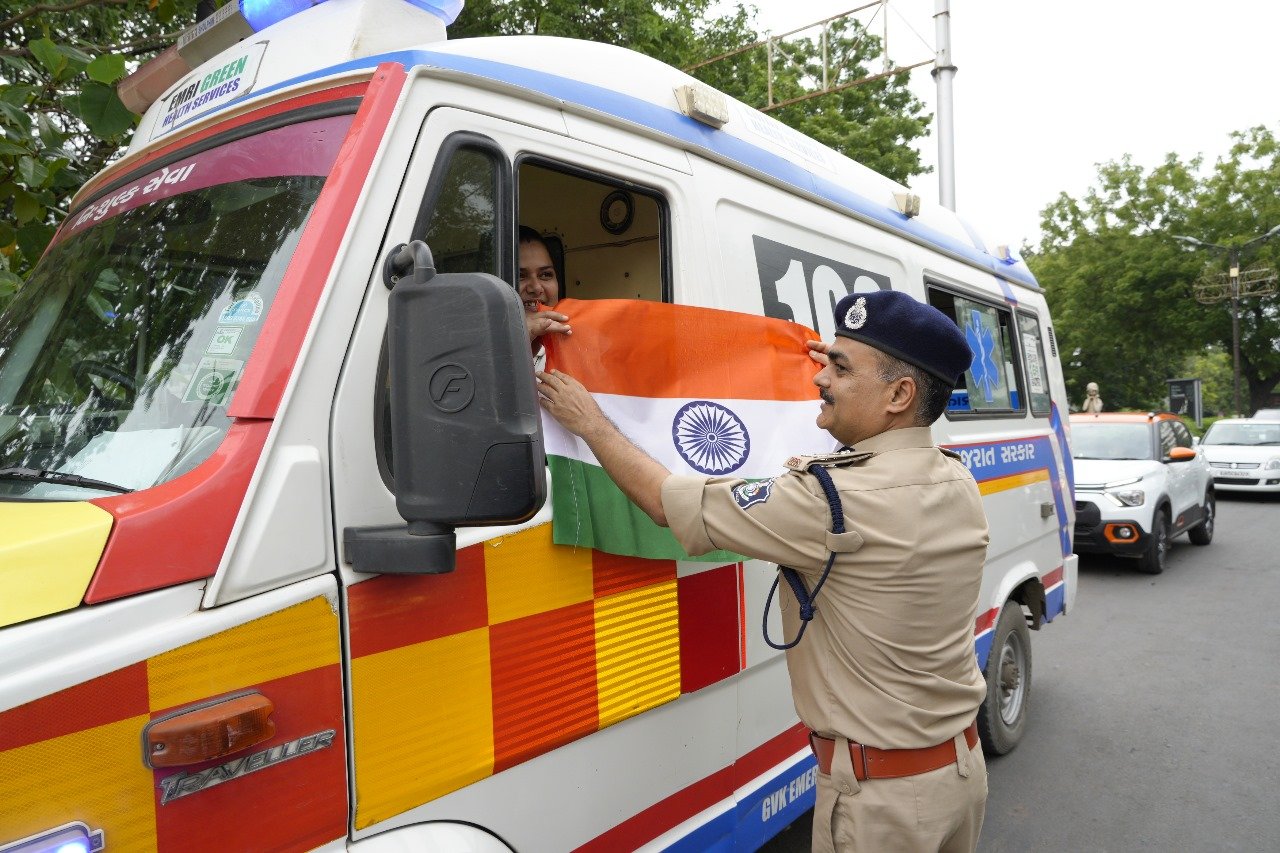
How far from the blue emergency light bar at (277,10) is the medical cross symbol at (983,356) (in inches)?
121

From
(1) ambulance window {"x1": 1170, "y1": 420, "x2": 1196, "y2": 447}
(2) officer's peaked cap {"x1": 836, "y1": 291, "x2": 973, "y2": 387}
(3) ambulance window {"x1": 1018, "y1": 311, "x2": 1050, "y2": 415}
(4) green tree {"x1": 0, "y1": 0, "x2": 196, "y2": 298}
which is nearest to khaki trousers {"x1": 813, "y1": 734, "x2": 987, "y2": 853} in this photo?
(2) officer's peaked cap {"x1": 836, "y1": 291, "x2": 973, "y2": 387}

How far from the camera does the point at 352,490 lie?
→ 1.65 meters

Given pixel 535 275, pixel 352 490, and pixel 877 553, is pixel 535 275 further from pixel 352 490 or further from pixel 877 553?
pixel 877 553

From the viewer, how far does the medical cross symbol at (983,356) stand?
4.54 m

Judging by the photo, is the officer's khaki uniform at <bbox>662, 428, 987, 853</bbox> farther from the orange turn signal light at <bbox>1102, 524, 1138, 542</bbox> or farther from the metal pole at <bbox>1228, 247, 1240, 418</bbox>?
the metal pole at <bbox>1228, 247, 1240, 418</bbox>

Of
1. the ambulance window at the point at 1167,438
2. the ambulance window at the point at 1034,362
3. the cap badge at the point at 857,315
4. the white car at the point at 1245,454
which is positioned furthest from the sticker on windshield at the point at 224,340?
the white car at the point at 1245,454

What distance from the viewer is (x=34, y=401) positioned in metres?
1.93

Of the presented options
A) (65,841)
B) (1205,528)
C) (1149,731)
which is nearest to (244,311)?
(65,841)

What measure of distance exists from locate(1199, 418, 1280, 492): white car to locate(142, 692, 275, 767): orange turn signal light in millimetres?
18169

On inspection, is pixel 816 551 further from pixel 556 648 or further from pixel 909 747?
pixel 556 648

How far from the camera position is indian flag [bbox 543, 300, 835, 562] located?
7.00ft

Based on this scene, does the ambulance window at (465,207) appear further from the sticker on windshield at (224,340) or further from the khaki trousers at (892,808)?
the khaki trousers at (892,808)

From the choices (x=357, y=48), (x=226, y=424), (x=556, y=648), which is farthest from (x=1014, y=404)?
(x=226, y=424)

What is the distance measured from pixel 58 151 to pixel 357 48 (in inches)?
91.4
